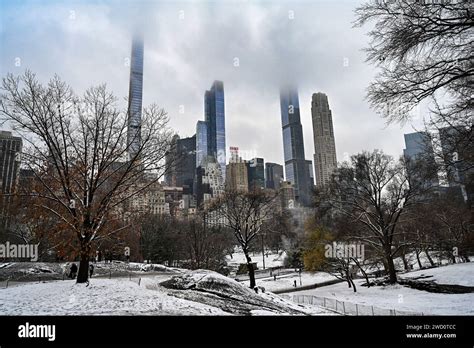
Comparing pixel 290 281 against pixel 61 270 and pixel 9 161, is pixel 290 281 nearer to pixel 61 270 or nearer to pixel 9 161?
pixel 61 270

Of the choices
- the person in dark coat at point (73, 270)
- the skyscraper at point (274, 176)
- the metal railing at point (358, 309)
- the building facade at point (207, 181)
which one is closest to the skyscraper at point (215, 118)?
the building facade at point (207, 181)

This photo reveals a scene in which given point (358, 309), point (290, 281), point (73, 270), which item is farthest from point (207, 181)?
point (290, 281)

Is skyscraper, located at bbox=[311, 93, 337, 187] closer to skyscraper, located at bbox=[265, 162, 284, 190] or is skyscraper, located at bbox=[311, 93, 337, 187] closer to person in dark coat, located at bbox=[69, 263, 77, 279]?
skyscraper, located at bbox=[265, 162, 284, 190]

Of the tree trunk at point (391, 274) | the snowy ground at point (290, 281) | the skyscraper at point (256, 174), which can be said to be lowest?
the snowy ground at point (290, 281)

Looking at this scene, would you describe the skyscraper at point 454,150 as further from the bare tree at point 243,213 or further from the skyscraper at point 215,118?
Answer: the bare tree at point 243,213

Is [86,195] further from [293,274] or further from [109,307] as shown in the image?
[293,274]
